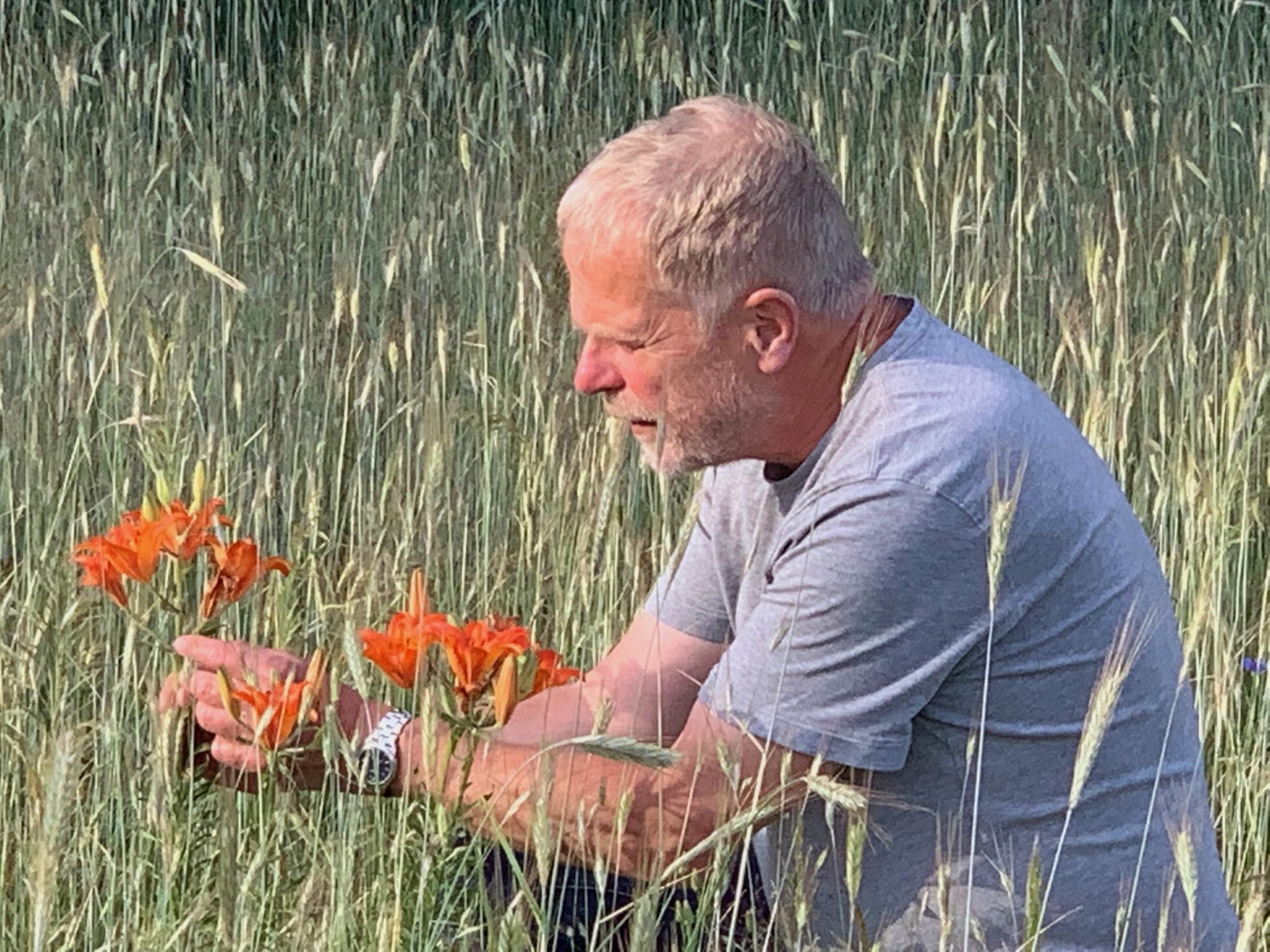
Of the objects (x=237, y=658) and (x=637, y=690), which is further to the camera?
(x=637, y=690)

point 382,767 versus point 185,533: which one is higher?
point 185,533

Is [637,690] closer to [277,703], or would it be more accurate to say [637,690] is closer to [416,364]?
[277,703]

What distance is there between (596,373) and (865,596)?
15.9 inches

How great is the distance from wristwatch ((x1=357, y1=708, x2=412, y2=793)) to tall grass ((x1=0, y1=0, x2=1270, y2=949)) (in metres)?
0.04

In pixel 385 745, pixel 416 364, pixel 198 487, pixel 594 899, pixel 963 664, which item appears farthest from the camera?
pixel 416 364

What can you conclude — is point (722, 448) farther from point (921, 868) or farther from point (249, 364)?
point (249, 364)

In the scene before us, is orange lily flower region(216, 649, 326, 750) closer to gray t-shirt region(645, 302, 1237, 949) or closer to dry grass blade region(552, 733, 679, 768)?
dry grass blade region(552, 733, 679, 768)

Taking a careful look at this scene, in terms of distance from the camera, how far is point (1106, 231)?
2.97 metres

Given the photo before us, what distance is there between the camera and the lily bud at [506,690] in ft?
3.70

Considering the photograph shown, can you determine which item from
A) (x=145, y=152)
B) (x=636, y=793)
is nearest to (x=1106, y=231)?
(x=636, y=793)

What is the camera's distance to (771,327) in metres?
1.69

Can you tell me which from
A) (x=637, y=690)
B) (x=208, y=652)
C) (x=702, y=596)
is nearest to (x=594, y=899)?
(x=637, y=690)

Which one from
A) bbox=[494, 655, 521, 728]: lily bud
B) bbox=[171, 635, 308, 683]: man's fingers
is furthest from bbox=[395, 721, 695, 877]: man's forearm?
bbox=[494, 655, 521, 728]: lily bud

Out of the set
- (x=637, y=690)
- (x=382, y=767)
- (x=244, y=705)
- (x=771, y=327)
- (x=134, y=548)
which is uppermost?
(x=771, y=327)
